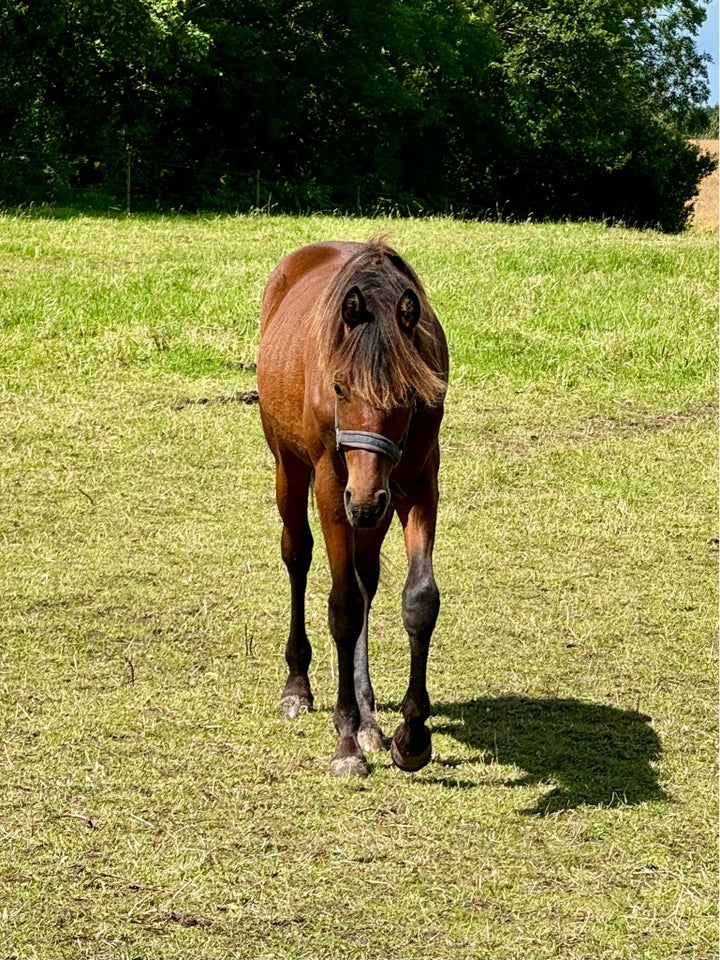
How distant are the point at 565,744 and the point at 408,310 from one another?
208cm

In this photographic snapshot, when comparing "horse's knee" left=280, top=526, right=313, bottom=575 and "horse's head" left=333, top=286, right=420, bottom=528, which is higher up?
"horse's head" left=333, top=286, right=420, bottom=528

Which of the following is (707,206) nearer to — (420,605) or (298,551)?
(298,551)

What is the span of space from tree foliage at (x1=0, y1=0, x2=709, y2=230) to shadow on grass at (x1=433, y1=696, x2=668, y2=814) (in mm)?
20529

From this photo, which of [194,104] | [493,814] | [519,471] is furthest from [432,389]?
[194,104]

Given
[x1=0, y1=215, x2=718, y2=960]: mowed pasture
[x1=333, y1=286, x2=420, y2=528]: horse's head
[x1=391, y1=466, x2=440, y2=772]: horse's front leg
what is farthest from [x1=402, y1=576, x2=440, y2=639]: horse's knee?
[x1=0, y1=215, x2=718, y2=960]: mowed pasture

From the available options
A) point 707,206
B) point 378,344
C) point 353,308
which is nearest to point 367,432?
point 378,344

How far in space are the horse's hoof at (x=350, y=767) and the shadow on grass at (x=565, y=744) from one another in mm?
538

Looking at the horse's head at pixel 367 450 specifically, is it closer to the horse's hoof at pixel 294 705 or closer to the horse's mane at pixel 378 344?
the horse's mane at pixel 378 344

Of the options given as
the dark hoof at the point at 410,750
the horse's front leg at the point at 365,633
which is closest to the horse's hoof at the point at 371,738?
the horse's front leg at the point at 365,633

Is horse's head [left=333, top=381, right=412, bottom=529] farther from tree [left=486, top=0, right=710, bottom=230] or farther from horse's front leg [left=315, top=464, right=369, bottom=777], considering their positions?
tree [left=486, top=0, right=710, bottom=230]

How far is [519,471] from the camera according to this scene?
10336 millimetres

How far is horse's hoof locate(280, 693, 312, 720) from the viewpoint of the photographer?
5797mm

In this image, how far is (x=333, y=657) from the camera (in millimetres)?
6613

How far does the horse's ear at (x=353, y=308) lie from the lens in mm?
4676
